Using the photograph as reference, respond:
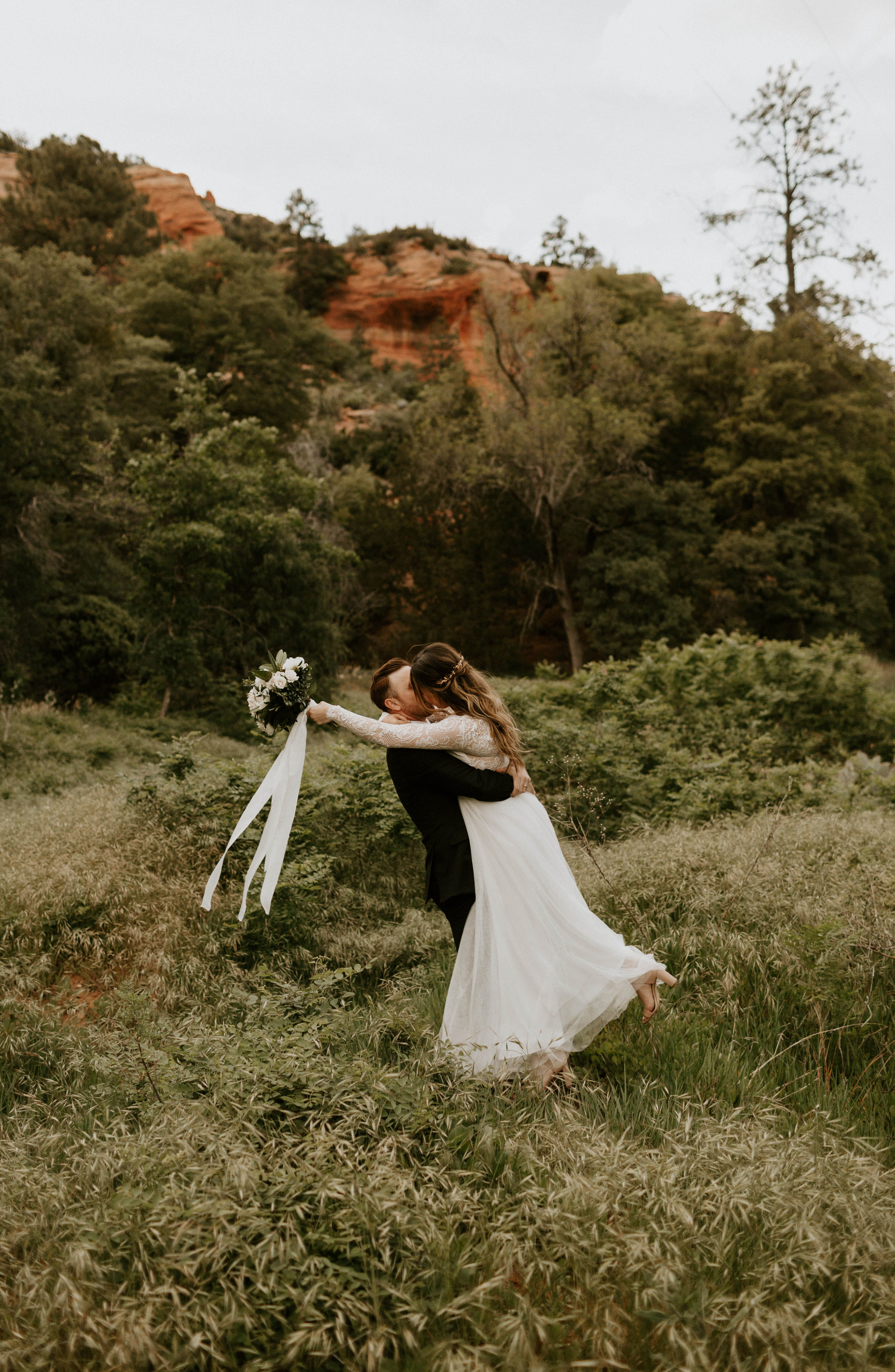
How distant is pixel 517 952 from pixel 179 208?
57.0m

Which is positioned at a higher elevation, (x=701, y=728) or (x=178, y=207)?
(x=178, y=207)

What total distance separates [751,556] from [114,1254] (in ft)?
77.3

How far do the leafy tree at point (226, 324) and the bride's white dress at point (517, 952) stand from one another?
25799 mm

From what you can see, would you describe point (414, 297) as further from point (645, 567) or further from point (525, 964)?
point (525, 964)

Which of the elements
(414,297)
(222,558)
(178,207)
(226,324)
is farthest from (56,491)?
(178,207)

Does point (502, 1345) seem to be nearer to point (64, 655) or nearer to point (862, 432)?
point (64, 655)

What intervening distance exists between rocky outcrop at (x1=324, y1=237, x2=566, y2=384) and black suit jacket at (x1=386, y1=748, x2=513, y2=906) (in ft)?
141

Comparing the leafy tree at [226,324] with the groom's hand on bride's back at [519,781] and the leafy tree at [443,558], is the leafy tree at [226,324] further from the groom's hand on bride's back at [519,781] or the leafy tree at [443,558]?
the groom's hand on bride's back at [519,781]

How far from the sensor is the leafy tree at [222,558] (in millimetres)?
14312

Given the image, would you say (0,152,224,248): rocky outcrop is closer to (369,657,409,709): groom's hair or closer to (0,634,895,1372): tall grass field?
(0,634,895,1372): tall grass field

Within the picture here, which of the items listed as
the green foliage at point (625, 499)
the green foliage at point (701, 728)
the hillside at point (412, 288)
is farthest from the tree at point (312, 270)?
the green foliage at point (701, 728)

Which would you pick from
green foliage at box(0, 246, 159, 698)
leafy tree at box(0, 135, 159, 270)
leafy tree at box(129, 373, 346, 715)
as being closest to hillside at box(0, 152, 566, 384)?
leafy tree at box(0, 135, 159, 270)

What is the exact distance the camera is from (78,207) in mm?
35375

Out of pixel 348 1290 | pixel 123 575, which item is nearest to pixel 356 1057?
pixel 348 1290
